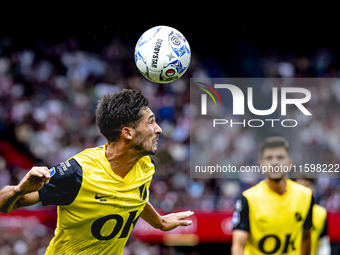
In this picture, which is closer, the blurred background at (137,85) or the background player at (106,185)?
the background player at (106,185)

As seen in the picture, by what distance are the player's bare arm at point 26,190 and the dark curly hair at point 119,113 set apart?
0.82m

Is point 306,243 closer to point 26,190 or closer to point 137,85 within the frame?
point 26,190

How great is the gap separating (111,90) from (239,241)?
287 inches

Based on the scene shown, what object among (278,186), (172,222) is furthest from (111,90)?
(172,222)

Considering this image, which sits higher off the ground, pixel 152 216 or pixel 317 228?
pixel 152 216

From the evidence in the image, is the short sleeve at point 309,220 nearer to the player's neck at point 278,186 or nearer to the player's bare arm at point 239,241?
the player's neck at point 278,186

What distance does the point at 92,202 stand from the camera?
302 cm

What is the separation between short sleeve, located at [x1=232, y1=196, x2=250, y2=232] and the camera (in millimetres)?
3857

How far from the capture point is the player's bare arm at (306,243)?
3.98 meters

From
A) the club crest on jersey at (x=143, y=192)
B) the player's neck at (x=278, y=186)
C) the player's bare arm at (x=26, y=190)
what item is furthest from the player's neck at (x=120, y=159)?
the player's neck at (x=278, y=186)

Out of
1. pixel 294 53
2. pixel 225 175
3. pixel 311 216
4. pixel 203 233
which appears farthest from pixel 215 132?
pixel 311 216

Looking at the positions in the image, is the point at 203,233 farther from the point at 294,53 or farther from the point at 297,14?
the point at 297,14

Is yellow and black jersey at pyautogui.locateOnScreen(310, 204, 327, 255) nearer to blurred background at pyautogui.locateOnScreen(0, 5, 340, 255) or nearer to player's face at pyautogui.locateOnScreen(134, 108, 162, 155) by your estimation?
player's face at pyautogui.locateOnScreen(134, 108, 162, 155)

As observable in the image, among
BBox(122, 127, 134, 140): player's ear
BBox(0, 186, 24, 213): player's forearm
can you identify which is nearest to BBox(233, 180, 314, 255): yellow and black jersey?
BBox(122, 127, 134, 140): player's ear
